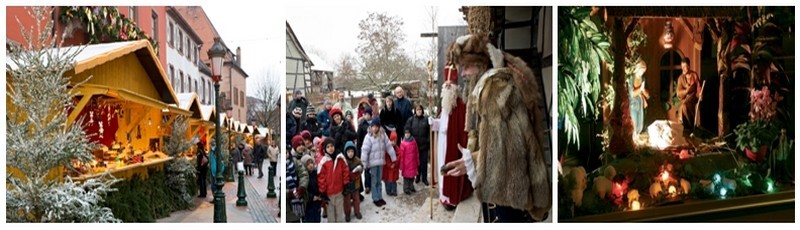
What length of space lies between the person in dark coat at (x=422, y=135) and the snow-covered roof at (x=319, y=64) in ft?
2.39

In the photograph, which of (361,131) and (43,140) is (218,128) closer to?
(361,131)

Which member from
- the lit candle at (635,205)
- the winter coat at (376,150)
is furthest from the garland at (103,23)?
the lit candle at (635,205)

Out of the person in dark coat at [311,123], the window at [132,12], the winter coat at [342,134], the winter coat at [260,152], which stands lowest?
the winter coat at [260,152]

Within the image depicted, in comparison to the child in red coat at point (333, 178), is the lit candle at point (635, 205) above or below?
below

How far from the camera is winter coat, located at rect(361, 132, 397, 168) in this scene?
18.9 feet

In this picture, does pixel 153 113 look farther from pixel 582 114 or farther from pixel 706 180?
pixel 706 180

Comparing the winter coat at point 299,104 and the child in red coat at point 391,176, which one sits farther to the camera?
the child in red coat at point 391,176

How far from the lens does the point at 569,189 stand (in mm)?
5805

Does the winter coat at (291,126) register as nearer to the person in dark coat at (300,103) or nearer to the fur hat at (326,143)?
the person in dark coat at (300,103)

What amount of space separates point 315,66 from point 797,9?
3.85 m

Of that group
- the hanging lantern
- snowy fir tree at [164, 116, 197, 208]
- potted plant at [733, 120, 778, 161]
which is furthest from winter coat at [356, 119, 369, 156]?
potted plant at [733, 120, 778, 161]

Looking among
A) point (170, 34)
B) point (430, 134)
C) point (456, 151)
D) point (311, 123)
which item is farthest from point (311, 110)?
point (170, 34)

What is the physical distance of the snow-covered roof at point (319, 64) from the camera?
221 inches

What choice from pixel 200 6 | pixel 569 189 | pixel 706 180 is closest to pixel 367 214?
pixel 569 189
